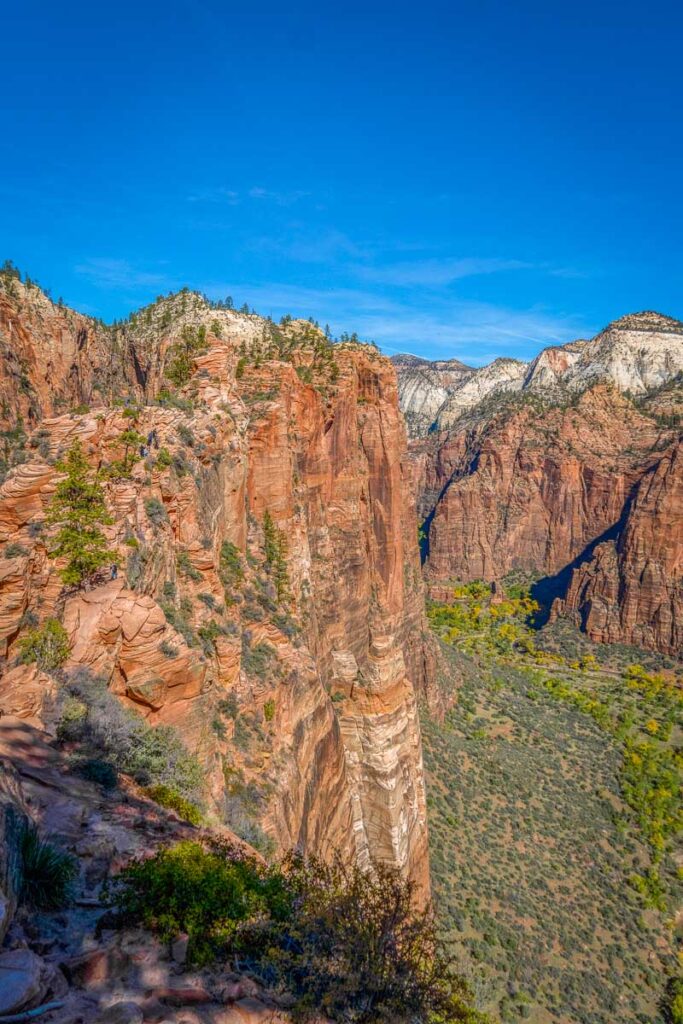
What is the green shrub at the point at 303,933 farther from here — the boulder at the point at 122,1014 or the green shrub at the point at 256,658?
the green shrub at the point at 256,658

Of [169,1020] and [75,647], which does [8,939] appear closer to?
[169,1020]

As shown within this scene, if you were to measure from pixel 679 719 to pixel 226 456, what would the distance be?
60921mm

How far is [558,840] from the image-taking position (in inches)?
1452

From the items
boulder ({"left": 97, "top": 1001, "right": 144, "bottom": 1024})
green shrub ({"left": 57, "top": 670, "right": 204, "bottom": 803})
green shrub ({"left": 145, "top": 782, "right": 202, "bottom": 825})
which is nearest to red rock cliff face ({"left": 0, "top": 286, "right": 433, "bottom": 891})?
green shrub ({"left": 57, "top": 670, "right": 204, "bottom": 803})

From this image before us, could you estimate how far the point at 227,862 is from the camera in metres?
7.38

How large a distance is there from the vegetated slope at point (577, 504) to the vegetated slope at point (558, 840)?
1721 cm

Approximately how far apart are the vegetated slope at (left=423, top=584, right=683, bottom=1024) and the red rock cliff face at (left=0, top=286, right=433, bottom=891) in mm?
5797

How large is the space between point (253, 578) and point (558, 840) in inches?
1273

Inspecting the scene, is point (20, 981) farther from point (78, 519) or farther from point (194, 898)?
point (78, 519)

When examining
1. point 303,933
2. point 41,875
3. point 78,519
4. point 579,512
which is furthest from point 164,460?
point 579,512

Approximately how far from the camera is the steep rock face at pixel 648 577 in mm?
74681

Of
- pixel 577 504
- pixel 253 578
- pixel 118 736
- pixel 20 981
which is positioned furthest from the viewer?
pixel 577 504

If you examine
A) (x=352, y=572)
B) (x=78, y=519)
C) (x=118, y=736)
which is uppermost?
(x=78, y=519)

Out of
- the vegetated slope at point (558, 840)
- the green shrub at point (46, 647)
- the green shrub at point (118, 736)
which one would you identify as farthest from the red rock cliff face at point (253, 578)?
the vegetated slope at point (558, 840)
